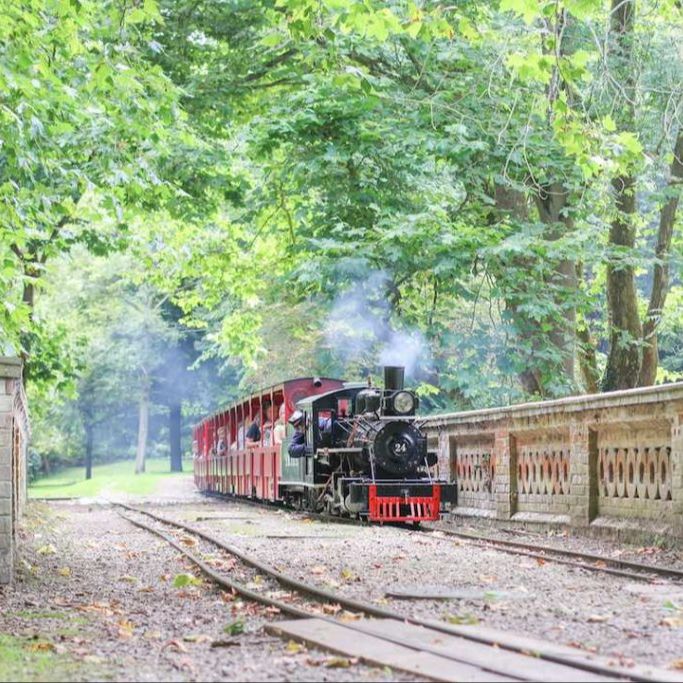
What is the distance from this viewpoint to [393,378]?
755 inches

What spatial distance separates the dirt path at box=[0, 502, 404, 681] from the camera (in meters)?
6.93

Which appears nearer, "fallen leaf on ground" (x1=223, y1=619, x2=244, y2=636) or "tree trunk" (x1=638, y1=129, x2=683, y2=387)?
"fallen leaf on ground" (x1=223, y1=619, x2=244, y2=636)

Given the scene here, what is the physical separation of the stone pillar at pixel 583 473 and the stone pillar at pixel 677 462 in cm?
218

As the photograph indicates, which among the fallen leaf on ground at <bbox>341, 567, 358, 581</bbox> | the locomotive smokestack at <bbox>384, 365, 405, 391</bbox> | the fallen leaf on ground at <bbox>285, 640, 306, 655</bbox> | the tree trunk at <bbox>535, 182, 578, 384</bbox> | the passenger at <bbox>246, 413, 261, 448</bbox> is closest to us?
the fallen leaf on ground at <bbox>285, 640, 306, 655</bbox>

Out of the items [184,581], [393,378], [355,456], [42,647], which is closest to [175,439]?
[355,456]

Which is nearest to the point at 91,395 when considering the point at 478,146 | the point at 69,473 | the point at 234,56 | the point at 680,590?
the point at 69,473

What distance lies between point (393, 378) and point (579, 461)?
4.16m

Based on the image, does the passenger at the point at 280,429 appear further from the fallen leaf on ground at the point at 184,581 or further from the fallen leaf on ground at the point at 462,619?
the fallen leaf on ground at the point at 462,619

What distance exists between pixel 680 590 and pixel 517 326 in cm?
1144

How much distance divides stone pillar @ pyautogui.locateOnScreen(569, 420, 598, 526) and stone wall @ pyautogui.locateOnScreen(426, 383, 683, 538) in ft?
0.04

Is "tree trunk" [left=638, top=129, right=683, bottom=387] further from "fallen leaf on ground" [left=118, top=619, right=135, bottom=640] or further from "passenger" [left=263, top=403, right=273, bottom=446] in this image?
"fallen leaf on ground" [left=118, top=619, right=135, bottom=640]

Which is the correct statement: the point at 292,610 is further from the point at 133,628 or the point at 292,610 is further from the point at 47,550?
the point at 47,550

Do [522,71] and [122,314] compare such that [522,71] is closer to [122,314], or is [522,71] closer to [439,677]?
[439,677]

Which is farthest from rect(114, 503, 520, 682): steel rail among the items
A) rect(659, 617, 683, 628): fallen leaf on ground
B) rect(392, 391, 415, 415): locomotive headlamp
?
rect(392, 391, 415, 415): locomotive headlamp
